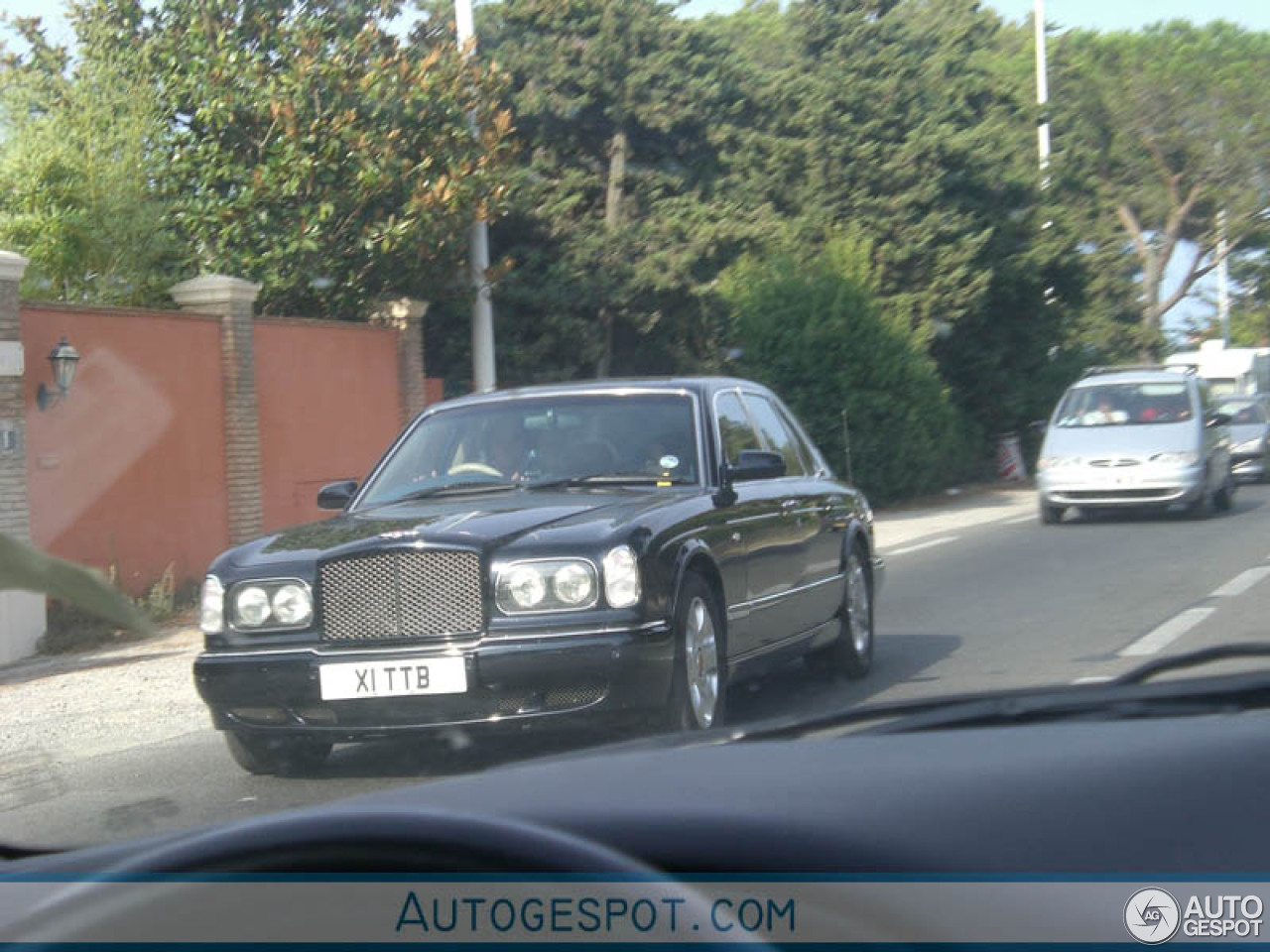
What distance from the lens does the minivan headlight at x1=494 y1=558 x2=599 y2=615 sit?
19.5 feet

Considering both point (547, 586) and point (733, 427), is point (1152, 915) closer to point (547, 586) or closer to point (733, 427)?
point (547, 586)

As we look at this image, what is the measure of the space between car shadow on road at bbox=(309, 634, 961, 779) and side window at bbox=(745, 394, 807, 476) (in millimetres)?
1128

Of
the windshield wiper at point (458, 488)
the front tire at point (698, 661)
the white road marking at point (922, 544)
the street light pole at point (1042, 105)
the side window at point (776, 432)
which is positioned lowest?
the white road marking at point (922, 544)

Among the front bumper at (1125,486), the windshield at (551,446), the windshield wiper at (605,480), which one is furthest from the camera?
the front bumper at (1125,486)

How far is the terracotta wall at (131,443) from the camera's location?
41.9 feet

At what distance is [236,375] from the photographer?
15695 mm

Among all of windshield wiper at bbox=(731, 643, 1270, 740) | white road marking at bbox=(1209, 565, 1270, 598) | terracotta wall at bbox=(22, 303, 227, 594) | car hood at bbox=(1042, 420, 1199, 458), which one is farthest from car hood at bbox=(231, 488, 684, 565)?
Result: car hood at bbox=(1042, 420, 1199, 458)

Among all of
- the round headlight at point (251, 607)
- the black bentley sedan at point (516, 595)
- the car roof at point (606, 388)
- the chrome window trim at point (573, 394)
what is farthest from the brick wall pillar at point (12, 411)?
the round headlight at point (251, 607)

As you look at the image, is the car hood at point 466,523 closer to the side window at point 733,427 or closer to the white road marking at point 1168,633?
the side window at point 733,427

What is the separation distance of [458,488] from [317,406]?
1045cm

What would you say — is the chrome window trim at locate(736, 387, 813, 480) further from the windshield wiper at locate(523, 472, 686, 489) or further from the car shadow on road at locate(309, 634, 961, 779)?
the car shadow on road at locate(309, 634, 961, 779)

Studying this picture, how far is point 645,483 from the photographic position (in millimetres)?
7133

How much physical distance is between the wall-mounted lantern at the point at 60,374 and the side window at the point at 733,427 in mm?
6873

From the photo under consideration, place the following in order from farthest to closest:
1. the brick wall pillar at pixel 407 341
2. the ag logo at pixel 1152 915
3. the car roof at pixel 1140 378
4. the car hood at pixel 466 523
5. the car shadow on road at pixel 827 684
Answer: the car roof at pixel 1140 378 < the brick wall pillar at pixel 407 341 < the car shadow on road at pixel 827 684 < the car hood at pixel 466 523 < the ag logo at pixel 1152 915
